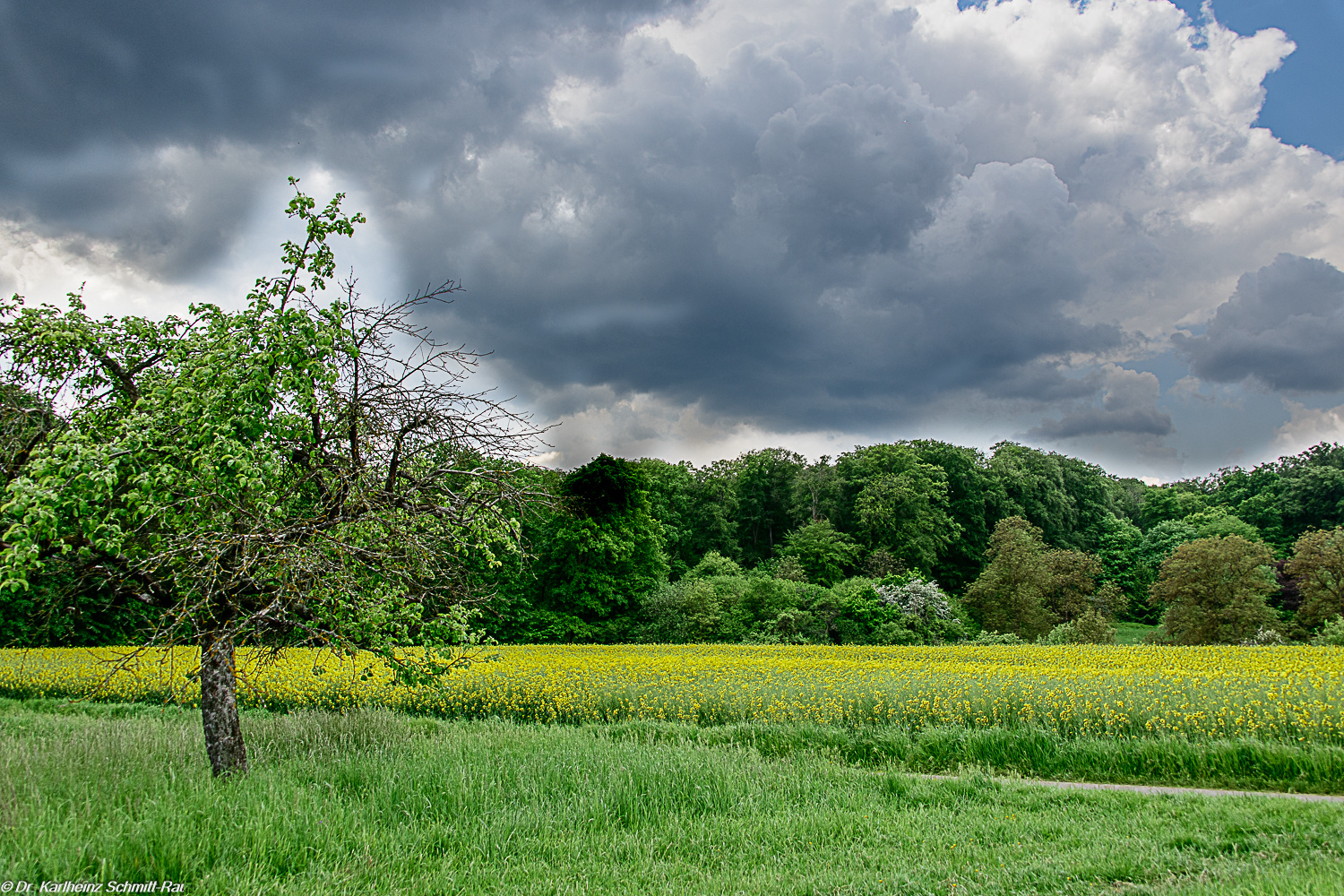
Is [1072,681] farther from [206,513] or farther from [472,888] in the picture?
[206,513]

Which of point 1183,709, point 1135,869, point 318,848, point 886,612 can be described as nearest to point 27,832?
point 318,848

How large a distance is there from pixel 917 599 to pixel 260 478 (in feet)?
113

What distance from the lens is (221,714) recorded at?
23.3ft

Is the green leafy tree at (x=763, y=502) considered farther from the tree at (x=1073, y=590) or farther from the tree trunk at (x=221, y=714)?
the tree trunk at (x=221, y=714)

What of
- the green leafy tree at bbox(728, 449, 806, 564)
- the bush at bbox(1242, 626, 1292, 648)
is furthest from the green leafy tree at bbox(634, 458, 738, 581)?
the bush at bbox(1242, 626, 1292, 648)

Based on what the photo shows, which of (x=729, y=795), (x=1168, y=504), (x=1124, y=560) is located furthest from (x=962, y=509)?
(x=729, y=795)

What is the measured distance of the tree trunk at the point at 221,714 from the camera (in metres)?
6.99

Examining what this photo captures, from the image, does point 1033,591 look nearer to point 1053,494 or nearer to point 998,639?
point 998,639

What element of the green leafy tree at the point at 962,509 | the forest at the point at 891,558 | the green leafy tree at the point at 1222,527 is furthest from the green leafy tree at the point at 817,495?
the green leafy tree at the point at 1222,527

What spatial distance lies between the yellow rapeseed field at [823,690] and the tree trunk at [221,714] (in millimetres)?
211

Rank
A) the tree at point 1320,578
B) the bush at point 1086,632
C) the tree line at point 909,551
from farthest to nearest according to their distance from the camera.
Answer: the bush at point 1086,632 < the tree line at point 909,551 < the tree at point 1320,578

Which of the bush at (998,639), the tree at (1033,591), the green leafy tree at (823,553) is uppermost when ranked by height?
the green leafy tree at (823,553)

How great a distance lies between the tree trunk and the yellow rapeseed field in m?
0.21

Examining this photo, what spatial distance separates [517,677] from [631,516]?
24.9 metres
